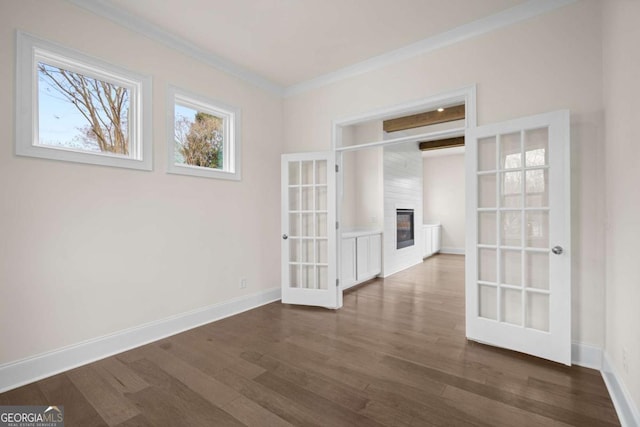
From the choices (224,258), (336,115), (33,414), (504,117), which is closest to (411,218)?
(336,115)

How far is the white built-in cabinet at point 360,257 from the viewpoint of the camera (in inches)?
171

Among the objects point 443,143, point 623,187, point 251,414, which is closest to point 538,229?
point 623,187

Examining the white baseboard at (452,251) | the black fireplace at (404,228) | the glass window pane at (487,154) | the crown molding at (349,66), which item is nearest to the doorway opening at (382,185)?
the black fireplace at (404,228)

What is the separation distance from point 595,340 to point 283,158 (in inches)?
140

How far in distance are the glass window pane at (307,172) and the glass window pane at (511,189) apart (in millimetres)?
2182

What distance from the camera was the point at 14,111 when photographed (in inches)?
81.4

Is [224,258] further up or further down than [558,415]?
further up

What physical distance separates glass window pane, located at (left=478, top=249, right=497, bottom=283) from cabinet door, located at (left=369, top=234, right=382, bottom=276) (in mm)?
2334

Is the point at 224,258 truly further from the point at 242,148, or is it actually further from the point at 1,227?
the point at 1,227

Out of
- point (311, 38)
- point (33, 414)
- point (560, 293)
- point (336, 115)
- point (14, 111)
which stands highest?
point (311, 38)

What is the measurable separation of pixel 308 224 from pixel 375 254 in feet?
5.81

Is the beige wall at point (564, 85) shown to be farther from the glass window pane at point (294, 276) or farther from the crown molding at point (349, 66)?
the glass window pane at point (294, 276)

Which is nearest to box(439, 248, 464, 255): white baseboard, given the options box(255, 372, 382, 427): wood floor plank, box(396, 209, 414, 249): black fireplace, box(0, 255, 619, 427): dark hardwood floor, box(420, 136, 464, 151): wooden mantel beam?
box(396, 209, 414, 249): black fireplace

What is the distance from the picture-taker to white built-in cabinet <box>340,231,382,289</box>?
171 inches
